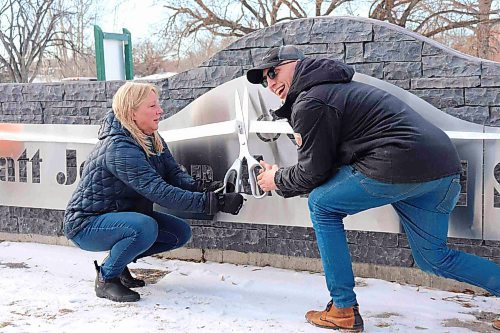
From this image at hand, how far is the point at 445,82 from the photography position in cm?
394

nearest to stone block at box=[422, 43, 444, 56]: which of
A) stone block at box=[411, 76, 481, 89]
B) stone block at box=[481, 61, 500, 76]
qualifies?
stone block at box=[411, 76, 481, 89]

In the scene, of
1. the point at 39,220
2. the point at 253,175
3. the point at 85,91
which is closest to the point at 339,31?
the point at 253,175

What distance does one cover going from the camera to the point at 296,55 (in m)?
3.31

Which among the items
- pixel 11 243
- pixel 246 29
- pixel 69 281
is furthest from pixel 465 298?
pixel 246 29

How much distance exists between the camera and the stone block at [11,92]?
209 inches

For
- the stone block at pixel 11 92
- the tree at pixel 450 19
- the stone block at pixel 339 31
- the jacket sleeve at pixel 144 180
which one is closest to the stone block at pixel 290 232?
the jacket sleeve at pixel 144 180

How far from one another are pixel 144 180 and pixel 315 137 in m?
1.11

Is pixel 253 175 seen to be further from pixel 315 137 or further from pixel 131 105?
pixel 315 137

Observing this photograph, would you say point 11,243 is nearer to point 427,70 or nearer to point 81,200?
point 81,200

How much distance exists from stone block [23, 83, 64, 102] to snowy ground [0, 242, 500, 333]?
4.24 feet

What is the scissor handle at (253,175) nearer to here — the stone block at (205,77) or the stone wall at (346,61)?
the stone wall at (346,61)

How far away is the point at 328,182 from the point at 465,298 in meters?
1.25

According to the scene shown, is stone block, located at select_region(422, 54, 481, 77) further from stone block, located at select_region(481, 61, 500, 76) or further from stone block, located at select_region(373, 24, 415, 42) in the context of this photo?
stone block, located at select_region(373, 24, 415, 42)

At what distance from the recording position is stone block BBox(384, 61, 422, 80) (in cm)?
402
